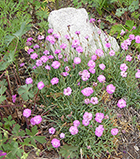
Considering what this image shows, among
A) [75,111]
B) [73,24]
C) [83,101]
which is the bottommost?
[75,111]

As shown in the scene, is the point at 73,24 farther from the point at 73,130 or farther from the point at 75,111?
the point at 73,130

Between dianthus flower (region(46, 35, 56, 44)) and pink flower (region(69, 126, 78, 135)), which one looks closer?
pink flower (region(69, 126, 78, 135))

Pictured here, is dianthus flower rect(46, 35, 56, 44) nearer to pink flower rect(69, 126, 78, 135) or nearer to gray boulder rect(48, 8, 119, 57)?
gray boulder rect(48, 8, 119, 57)

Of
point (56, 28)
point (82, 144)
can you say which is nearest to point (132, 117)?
point (82, 144)

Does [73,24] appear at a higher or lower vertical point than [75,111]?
higher

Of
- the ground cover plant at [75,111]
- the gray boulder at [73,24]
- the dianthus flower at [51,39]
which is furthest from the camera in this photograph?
the gray boulder at [73,24]

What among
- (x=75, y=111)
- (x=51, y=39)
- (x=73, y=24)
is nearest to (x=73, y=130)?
(x=75, y=111)

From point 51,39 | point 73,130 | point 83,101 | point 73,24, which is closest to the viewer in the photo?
point 73,130

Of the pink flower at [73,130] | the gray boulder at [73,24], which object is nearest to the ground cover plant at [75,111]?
the pink flower at [73,130]

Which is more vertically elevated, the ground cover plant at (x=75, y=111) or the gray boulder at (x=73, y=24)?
the gray boulder at (x=73, y=24)

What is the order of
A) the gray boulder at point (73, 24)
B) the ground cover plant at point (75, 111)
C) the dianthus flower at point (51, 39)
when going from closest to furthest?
the ground cover plant at point (75, 111)
the dianthus flower at point (51, 39)
the gray boulder at point (73, 24)

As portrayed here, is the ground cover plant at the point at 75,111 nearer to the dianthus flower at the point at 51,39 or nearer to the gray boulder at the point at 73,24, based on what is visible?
the dianthus flower at the point at 51,39

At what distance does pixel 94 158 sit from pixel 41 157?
0.57 meters

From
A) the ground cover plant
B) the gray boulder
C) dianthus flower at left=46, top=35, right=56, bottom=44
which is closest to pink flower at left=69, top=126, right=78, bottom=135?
the ground cover plant
